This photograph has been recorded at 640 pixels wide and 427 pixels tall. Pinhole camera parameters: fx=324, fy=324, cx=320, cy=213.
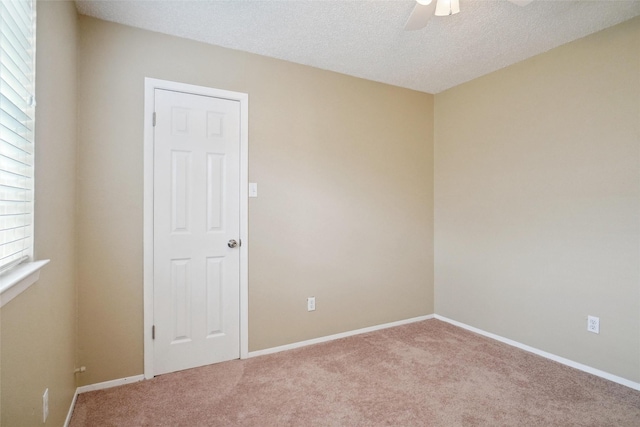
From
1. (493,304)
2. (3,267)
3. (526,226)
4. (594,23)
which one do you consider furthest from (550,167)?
(3,267)

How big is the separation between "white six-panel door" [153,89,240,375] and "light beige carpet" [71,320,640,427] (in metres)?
0.23

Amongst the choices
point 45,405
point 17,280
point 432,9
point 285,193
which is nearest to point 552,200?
point 432,9

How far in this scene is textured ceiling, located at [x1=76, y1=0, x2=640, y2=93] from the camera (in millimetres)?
2090

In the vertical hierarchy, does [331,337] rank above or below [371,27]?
below

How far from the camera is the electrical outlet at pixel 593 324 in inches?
95.5

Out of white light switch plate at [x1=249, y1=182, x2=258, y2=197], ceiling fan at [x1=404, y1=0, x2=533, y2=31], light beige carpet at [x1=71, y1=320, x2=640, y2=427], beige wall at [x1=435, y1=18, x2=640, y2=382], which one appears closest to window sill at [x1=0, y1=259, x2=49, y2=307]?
light beige carpet at [x1=71, y1=320, x2=640, y2=427]

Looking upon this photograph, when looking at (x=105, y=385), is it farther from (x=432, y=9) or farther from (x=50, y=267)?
(x=432, y=9)

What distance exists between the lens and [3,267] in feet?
3.61

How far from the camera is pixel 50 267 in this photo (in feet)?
5.20

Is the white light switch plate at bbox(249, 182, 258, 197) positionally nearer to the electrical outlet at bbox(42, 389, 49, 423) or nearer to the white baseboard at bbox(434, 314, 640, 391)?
the electrical outlet at bbox(42, 389, 49, 423)

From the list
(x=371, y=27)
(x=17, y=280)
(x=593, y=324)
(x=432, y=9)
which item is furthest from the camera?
(x=593, y=324)

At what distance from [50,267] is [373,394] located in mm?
1996

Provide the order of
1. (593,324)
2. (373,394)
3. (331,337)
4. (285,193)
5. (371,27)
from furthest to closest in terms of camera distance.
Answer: (331,337) → (285,193) → (593,324) → (371,27) → (373,394)

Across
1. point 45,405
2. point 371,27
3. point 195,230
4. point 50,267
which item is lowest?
point 45,405
